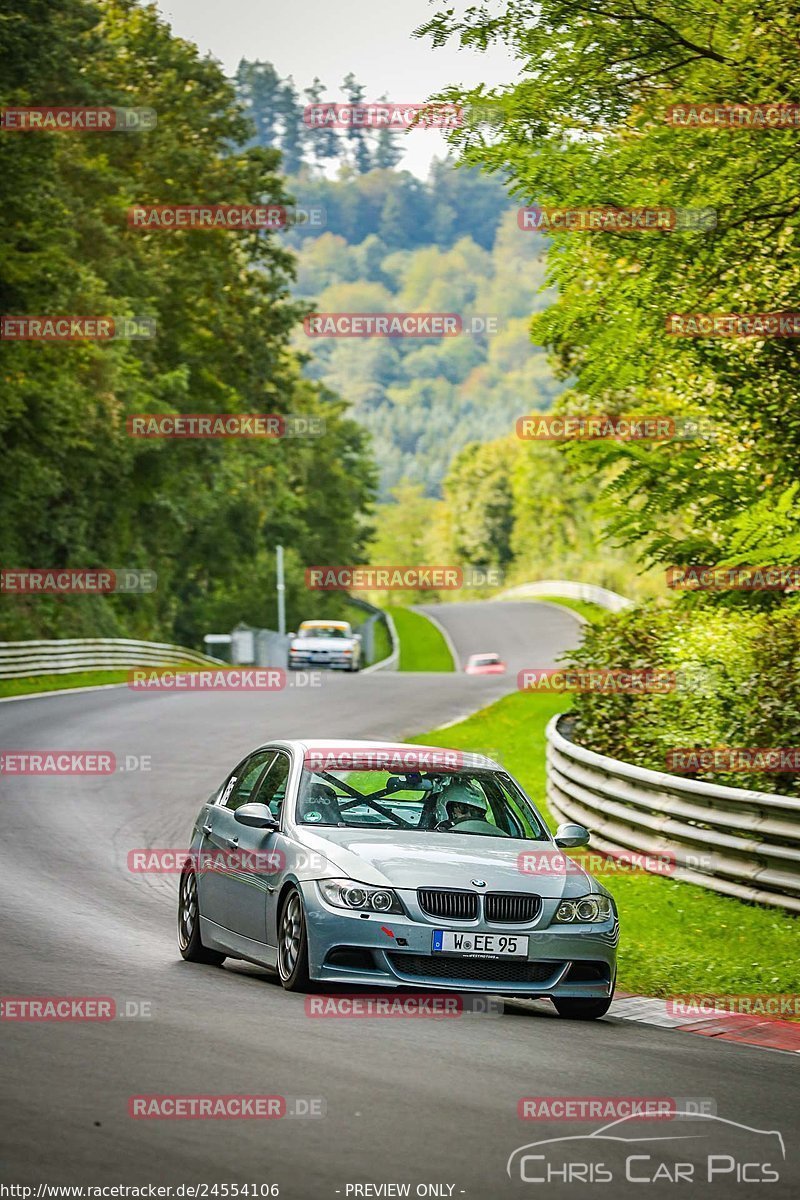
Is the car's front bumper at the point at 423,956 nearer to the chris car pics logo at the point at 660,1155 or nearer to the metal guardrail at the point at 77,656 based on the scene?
the chris car pics logo at the point at 660,1155

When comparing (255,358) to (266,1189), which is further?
(255,358)

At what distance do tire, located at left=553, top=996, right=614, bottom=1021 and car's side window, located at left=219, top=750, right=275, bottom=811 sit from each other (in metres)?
2.51

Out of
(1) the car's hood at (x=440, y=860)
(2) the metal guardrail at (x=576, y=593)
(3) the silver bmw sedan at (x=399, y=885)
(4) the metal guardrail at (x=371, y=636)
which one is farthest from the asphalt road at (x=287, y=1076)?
(2) the metal guardrail at (x=576, y=593)

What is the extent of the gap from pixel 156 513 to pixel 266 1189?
6029 cm

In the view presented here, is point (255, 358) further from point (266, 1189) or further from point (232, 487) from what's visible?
point (266, 1189)

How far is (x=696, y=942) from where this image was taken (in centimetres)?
1227

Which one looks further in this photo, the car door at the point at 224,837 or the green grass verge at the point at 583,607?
the green grass verge at the point at 583,607

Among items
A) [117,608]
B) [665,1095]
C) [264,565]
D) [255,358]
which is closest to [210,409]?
[255,358]

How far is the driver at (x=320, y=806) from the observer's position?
10.4 metres

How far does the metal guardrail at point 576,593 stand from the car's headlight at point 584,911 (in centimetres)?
7242

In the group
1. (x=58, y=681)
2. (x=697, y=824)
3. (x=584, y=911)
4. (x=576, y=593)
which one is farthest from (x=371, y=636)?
(x=584, y=911)

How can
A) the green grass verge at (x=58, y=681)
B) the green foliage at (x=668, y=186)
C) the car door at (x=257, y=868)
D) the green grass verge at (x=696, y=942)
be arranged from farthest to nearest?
the green grass verge at (x=58, y=681)
the green foliage at (x=668, y=186)
the green grass verge at (x=696, y=942)
the car door at (x=257, y=868)

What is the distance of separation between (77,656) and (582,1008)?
41.9m

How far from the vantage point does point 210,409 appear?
64.2 meters
